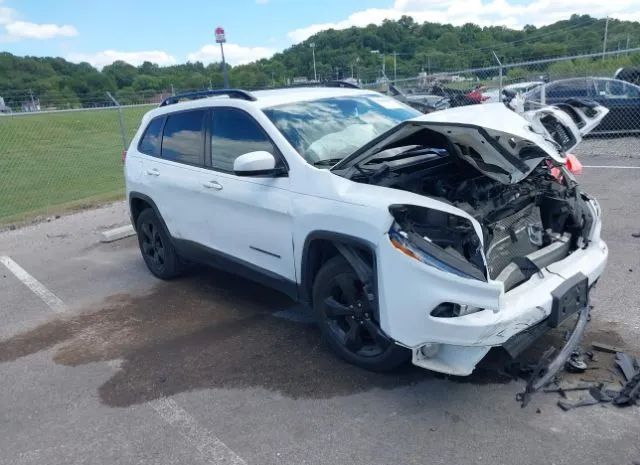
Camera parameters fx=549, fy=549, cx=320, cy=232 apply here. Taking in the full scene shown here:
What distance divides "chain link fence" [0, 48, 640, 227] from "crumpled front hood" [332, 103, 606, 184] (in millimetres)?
3544

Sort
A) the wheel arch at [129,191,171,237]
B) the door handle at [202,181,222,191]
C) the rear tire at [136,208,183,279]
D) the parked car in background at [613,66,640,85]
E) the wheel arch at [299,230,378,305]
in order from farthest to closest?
the parked car in background at [613,66,640,85]
the rear tire at [136,208,183,279]
the wheel arch at [129,191,171,237]
the door handle at [202,181,222,191]
the wheel arch at [299,230,378,305]

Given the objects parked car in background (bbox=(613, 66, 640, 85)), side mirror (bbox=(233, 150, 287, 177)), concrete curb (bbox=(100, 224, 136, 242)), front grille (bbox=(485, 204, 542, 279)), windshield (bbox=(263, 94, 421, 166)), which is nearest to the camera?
front grille (bbox=(485, 204, 542, 279))

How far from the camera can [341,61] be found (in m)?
35.1

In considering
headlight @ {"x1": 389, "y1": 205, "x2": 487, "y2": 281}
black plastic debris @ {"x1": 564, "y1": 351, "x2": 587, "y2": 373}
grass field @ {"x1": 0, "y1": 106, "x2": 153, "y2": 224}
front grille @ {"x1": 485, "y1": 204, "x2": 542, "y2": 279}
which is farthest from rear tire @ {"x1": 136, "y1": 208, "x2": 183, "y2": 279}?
grass field @ {"x1": 0, "y1": 106, "x2": 153, "y2": 224}

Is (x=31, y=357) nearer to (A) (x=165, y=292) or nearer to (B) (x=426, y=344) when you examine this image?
(A) (x=165, y=292)

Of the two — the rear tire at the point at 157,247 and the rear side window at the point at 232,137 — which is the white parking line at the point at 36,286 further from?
the rear side window at the point at 232,137

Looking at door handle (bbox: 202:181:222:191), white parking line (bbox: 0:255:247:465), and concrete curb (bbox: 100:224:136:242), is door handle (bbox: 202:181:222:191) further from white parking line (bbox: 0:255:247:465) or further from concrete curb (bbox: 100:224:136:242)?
concrete curb (bbox: 100:224:136:242)

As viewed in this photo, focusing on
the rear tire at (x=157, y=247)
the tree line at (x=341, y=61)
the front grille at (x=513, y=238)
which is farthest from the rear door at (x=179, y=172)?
the tree line at (x=341, y=61)

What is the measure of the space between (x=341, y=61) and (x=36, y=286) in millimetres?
31436

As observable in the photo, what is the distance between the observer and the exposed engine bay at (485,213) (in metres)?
3.11

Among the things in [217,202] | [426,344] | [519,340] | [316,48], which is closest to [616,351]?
[519,340]

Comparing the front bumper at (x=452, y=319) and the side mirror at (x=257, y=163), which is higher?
the side mirror at (x=257, y=163)

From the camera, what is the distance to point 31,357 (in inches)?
176

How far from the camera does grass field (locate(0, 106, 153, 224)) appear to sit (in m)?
11.5
